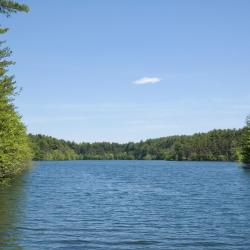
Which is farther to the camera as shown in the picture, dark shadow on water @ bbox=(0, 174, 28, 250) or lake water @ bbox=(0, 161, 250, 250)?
lake water @ bbox=(0, 161, 250, 250)

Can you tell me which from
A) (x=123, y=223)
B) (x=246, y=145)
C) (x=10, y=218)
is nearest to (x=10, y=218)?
(x=10, y=218)

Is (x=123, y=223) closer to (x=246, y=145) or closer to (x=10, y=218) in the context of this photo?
(x=10, y=218)

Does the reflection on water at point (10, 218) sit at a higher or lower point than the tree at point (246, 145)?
lower

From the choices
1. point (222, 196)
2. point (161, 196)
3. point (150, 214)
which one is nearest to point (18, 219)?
point (150, 214)

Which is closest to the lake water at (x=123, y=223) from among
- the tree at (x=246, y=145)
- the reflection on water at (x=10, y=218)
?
the reflection on water at (x=10, y=218)

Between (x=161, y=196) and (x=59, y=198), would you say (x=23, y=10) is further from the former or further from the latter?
(x=161, y=196)

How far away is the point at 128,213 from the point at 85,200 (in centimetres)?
1327

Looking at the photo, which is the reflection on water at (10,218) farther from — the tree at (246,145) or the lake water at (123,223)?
the tree at (246,145)

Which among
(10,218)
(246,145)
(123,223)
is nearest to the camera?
(123,223)

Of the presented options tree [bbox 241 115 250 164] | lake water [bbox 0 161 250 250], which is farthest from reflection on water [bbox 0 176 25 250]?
tree [bbox 241 115 250 164]

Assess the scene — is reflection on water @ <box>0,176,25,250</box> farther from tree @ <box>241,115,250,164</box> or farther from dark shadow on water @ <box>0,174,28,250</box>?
tree @ <box>241,115,250,164</box>

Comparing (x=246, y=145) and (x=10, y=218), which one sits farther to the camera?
(x=246, y=145)

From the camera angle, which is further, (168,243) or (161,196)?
(161,196)

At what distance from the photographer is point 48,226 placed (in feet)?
112
